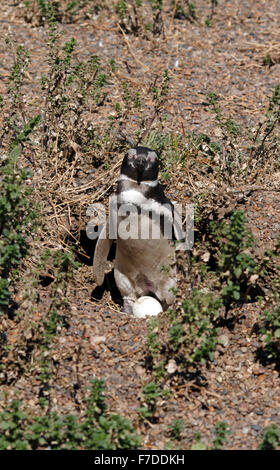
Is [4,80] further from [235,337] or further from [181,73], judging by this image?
[235,337]

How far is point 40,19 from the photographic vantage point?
26.7 ft

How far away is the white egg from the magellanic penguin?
10cm

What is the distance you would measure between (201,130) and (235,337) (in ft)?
7.72

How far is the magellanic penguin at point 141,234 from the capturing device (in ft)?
18.9

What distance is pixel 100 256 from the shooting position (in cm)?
611

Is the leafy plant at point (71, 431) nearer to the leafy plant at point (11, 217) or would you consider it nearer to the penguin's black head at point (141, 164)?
the leafy plant at point (11, 217)

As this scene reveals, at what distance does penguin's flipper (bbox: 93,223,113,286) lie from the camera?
6070mm

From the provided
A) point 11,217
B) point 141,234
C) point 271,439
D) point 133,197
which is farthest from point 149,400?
point 133,197

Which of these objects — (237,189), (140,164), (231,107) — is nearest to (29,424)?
(140,164)

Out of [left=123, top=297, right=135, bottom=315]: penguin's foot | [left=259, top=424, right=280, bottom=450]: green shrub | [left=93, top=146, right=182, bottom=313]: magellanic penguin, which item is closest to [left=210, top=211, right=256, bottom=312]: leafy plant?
[left=93, top=146, right=182, bottom=313]: magellanic penguin

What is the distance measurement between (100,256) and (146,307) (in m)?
0.56

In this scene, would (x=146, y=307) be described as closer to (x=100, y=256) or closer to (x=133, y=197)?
(x=100, y=256)

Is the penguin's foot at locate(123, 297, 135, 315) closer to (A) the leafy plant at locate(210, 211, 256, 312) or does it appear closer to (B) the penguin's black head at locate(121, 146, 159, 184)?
(B) the penguin's black head at locate(121, 146, 159, 184)

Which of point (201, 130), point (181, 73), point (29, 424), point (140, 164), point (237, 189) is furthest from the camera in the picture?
point (181, 73)
